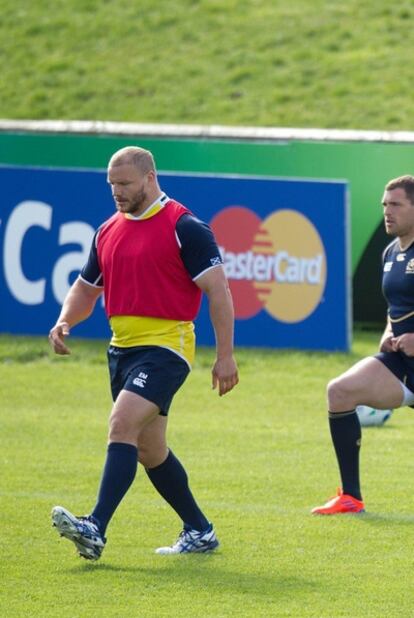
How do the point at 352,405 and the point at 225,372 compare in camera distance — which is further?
the point at 352,405

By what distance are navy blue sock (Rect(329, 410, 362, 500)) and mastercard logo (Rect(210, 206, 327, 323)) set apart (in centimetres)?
640

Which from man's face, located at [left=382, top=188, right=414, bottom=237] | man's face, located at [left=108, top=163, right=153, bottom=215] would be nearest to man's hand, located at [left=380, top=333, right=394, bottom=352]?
man's face, located at [left=382, top=188, right=414, bottom=237]

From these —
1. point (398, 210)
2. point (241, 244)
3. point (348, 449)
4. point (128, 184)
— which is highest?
point (128, 184)

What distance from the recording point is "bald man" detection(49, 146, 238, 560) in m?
7.55

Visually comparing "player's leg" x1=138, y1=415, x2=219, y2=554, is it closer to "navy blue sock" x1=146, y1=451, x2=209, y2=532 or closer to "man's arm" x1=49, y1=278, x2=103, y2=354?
"navy blue sock" x1=146, y1=451, x2=209, y2=532

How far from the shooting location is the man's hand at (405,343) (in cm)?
882

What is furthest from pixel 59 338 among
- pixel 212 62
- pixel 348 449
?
pixel 212 62

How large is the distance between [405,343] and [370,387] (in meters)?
0.35

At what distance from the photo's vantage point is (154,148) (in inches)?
657

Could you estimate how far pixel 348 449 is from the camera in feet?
29.9

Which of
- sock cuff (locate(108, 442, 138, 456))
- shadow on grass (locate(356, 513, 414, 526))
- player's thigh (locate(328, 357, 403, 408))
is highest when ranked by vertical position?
player's thigh (locate(328, 357, 403, 408))

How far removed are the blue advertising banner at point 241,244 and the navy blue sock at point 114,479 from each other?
804 centimetres

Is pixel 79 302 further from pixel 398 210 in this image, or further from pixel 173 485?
pixel 398 210

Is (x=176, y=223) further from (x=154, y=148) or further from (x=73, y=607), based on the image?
(x=154, y=148)
